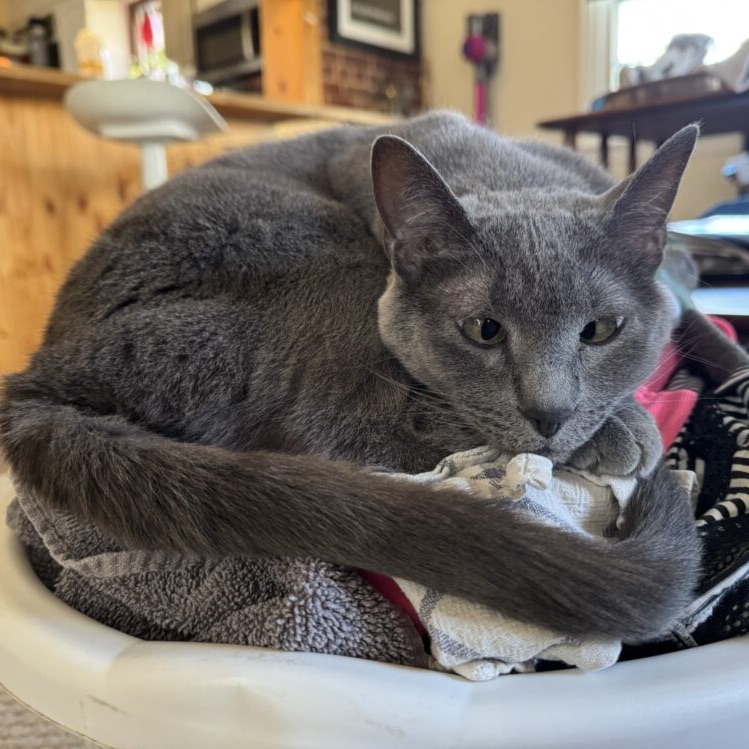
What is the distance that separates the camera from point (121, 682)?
0.64m

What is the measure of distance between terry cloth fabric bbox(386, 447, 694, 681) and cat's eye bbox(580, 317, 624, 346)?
15 centimetres

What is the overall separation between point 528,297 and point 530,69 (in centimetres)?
377

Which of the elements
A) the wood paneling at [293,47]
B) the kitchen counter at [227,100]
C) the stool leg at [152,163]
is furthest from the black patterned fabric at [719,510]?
the wood paneling at [293,47]

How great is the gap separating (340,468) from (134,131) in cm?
198

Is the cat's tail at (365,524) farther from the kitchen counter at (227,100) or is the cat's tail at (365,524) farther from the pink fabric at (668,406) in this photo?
the kitchen counter at (227,100)

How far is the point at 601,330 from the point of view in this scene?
805 mm

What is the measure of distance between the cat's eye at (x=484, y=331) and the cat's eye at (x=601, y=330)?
0.30ft

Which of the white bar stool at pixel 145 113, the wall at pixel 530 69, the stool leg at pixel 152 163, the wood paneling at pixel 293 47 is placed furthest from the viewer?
the wood paneling at pixel 293 47

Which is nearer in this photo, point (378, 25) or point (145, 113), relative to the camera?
point (145, 113)

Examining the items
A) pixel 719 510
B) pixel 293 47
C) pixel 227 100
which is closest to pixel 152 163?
pixel 227 100

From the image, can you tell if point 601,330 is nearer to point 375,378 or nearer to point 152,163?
point 375,378

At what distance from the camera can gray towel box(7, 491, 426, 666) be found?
0.64m

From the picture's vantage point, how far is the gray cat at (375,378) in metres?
0.62

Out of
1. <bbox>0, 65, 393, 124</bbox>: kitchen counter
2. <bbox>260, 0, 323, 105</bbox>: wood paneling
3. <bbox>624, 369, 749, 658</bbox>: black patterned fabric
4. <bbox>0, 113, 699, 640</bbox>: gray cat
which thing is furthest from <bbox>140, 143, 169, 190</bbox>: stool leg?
<bbox>624, 369, 749, 658</bbox>: black patterned fabric
